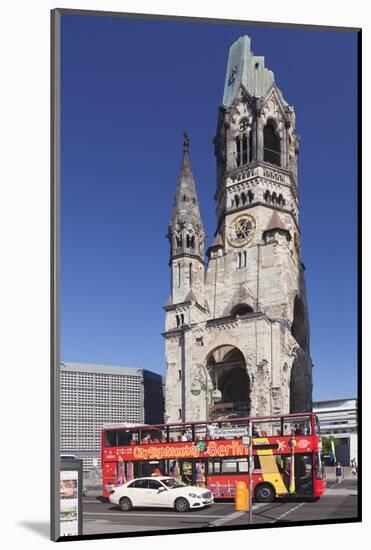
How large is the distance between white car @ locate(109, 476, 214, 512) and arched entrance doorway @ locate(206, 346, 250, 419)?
3193 mm

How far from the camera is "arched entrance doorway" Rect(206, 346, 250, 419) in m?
22.0

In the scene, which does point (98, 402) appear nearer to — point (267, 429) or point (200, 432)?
point (200, 432)

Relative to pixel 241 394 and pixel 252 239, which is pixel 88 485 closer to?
pixel 241 394

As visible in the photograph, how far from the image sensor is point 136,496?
18.0m

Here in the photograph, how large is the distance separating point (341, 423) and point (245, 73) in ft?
26.7

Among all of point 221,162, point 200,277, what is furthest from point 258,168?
point 200,277

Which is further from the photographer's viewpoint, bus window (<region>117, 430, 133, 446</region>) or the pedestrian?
the pedestrian

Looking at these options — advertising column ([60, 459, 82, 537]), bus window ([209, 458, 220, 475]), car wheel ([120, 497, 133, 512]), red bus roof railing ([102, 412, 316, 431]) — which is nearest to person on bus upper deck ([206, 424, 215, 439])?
red bus roof railing ([102, 412, 316, 431])

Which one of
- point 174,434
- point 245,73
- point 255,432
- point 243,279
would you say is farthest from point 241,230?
point 174,434

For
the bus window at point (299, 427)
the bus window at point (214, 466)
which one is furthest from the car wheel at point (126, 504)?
the bus window at point (299, 427)

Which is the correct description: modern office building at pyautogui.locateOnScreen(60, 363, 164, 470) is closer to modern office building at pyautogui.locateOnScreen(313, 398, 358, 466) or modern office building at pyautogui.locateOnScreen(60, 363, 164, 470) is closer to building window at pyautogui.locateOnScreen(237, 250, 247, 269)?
modern office building at pyautogui.locateOnScreen(313, 398, 358, 466)

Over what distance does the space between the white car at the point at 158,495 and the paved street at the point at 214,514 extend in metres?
0.17

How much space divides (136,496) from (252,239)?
29.2 feet

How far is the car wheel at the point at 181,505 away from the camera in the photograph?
1784cm
